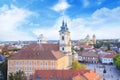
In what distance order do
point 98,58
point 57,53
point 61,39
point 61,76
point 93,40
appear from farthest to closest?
point 93,40 → point 98,58 → point 61,39 → point 57,53 → point 61,76

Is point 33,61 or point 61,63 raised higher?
point 33,61

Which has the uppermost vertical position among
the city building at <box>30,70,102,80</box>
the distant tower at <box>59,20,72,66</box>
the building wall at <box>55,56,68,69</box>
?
the distant tower at <box>59,20,72,66</box>

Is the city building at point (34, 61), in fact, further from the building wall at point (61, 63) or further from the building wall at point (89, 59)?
the building wall at point (89, 59)

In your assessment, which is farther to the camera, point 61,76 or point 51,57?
point 51,57

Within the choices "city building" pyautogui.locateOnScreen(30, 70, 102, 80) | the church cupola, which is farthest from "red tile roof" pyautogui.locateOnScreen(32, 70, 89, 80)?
the church cupola

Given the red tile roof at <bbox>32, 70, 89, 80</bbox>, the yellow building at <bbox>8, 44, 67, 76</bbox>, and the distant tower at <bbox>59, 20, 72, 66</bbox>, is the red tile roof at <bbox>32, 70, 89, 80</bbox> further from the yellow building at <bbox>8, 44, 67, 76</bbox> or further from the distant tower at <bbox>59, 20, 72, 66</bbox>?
the distant tower at <bbox>59, 20, 72, 66</bbox>

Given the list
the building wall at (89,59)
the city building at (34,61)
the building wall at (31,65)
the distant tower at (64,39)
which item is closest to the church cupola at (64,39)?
the distant tower at (64,39)

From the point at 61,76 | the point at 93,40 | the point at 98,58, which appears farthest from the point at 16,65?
the point at 93,40

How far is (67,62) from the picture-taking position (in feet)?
134

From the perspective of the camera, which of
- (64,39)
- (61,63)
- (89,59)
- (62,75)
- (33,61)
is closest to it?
(62,75)

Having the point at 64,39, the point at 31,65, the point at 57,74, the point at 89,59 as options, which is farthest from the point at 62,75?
the point at 89,59

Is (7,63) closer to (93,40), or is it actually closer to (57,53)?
(57,53)

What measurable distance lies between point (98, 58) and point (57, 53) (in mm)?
32247

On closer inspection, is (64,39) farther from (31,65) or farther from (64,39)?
(31,65)
